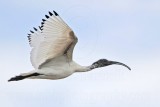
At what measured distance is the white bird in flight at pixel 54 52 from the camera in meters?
15.1

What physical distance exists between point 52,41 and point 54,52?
0.26 metres

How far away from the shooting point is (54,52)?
15.6 m

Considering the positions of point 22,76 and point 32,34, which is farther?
point 32,34

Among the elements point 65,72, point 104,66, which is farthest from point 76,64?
point 104,66

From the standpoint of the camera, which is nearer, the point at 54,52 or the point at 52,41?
the point at 52,41

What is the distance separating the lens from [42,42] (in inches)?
621

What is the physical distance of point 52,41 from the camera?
1539 cm

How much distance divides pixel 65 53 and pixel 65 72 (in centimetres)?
35

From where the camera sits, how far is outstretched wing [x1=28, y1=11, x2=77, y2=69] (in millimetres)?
15031

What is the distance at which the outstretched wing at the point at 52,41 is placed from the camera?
592 inches

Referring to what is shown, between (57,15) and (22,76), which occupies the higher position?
(57,15)

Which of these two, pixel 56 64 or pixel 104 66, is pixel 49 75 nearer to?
pixel 56 64

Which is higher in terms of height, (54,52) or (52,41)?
(52,41)

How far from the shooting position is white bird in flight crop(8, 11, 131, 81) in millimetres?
15078
